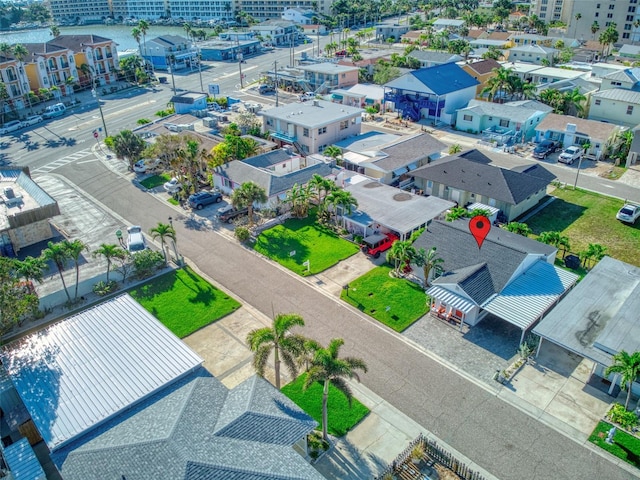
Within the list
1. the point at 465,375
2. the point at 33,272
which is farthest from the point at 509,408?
the point at 33,272

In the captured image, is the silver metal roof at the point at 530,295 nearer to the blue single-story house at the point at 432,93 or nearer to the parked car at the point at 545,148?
the parked car at the point at 545,148

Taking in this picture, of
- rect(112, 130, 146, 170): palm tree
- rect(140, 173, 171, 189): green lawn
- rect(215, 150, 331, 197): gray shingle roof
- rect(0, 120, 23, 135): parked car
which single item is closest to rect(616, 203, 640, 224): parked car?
rect(215, 150, 331, 197): gray shingle roof

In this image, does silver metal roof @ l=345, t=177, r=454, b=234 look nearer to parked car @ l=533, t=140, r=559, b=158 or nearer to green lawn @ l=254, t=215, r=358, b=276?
green lawn @ l=254, t=215, r=358, b=276

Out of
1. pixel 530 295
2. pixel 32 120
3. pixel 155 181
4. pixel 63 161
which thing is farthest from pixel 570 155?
pixel 32 120

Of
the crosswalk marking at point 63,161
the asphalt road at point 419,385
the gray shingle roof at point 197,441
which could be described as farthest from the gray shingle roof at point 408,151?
the crosswalk marking at point 63,161

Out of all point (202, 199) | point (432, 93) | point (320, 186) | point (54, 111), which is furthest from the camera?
point (54, 111)

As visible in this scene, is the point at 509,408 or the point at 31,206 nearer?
the point at 509,408

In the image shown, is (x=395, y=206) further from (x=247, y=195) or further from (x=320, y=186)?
(x=247, y=195)

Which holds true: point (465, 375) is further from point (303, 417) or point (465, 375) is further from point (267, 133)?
point (267, 133)
